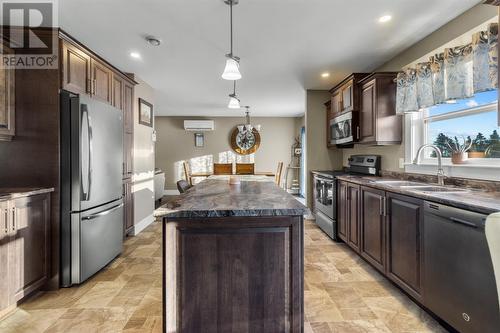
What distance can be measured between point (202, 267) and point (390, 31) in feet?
9.25

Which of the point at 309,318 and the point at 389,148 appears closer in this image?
the point at 309,318

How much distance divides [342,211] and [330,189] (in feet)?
1.40

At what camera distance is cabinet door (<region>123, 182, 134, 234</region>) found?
143 inches

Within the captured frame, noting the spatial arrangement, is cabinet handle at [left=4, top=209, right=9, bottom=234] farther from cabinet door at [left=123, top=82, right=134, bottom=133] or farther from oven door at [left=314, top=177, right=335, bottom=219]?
Answer: oven door at [left=314, top=177, right=335, bottom=219]

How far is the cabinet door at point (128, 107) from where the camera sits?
369cm

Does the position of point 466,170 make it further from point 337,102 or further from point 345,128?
point 337,102

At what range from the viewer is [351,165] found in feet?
13.7

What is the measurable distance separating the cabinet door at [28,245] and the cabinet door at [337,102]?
3849mm

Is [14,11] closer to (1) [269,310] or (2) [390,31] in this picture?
(1) [269,310]

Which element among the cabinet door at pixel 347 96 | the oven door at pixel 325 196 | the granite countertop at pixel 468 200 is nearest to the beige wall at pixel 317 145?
the oven door at pixel 325 196

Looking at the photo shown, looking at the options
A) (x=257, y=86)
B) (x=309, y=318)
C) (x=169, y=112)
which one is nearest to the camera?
(x=309, y=318)

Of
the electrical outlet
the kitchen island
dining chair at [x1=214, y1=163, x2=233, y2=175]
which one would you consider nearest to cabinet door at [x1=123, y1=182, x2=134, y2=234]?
dining chair at [x1=214, y1=163, x2=233, y2=175]

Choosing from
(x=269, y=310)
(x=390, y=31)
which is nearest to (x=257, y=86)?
(x=390, y=31)

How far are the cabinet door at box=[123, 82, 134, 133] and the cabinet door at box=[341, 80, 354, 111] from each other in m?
3.16
